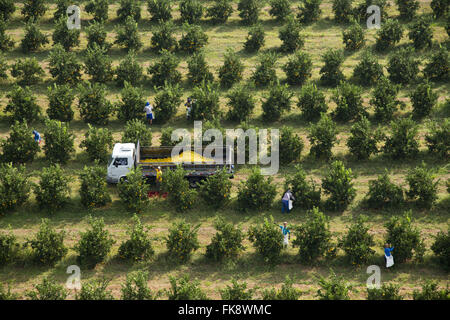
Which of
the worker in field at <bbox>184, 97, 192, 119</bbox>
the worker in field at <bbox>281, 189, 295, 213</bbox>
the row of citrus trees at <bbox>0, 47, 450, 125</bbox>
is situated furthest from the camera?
the worker in field at <bbox>184, 97, 192, 119</bbox>

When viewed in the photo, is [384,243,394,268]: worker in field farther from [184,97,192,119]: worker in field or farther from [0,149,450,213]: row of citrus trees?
[184,97,192,119]: worker in field

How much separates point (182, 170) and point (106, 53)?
63.6 ft

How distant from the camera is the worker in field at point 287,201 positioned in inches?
1334

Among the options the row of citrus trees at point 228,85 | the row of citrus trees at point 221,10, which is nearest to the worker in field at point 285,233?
the row of citrus trees at point 228,85

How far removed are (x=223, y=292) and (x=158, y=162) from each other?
10.7 metres

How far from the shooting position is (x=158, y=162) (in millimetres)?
36031

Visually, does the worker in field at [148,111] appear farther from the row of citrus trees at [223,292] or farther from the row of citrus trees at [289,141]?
the row of citrus trees at [223,292]

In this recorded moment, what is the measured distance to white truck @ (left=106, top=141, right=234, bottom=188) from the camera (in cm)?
3516

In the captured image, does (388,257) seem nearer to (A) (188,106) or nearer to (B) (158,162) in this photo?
(B) (158,162)

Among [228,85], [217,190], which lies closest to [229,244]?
[217,190]

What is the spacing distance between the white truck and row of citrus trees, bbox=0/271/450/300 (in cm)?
794

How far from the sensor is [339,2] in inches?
2121

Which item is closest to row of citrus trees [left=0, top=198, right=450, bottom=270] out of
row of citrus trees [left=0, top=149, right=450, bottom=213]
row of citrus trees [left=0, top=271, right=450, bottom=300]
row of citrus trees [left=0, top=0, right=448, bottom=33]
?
row of citrus trees [left=0, top=271, right=450, bottom=300]
